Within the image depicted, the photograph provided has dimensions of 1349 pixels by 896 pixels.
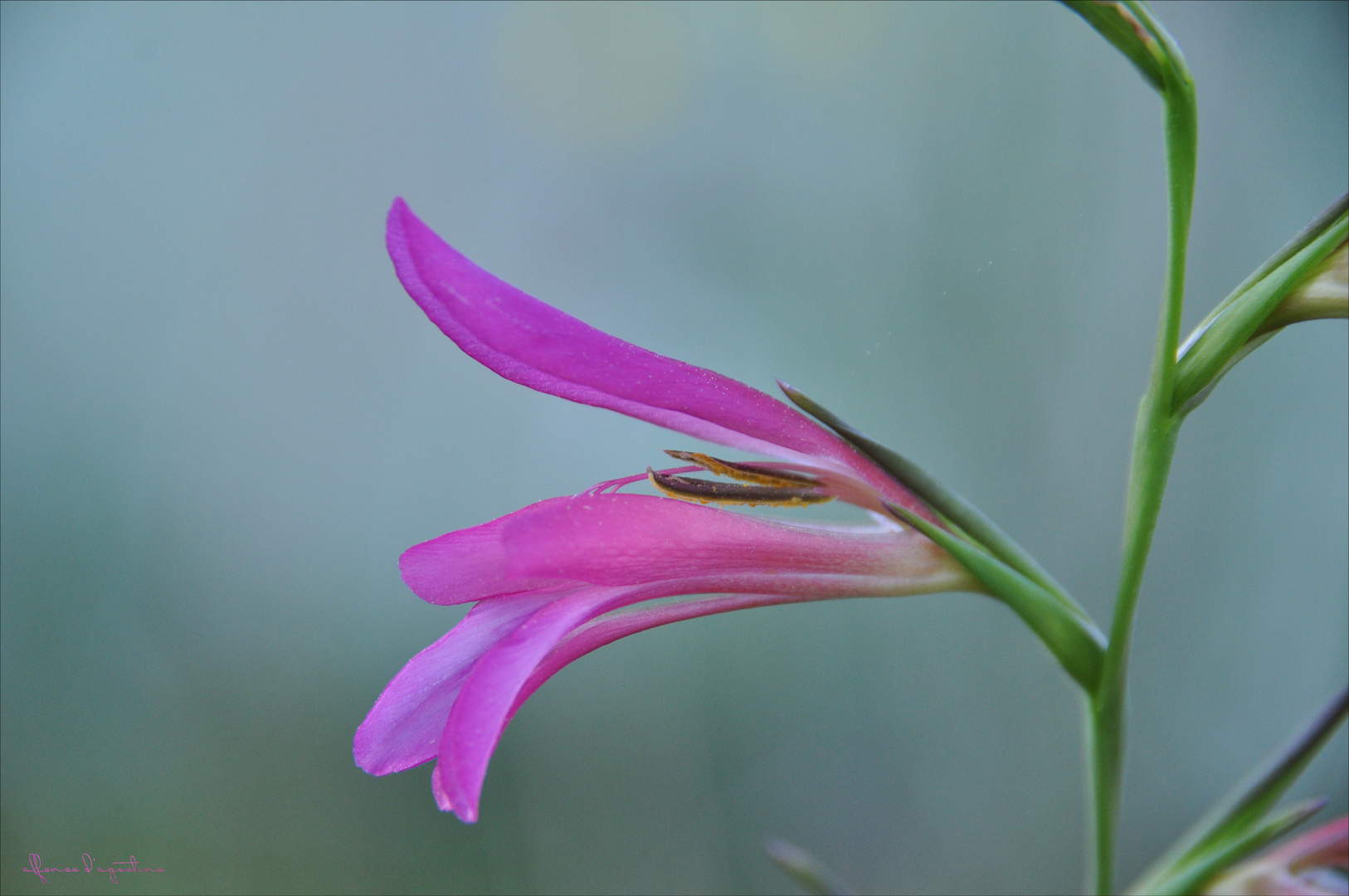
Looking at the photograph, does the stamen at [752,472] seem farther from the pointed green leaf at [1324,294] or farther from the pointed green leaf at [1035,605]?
the pointed green leaf at [1324,294]

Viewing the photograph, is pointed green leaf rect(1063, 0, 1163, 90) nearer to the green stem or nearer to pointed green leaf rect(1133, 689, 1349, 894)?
the green stem

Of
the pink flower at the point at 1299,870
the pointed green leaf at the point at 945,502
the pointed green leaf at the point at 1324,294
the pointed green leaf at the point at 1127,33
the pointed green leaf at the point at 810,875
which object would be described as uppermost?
the pointed green leaf at the point at 1127,33

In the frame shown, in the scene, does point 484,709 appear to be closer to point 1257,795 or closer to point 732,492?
point 732,492

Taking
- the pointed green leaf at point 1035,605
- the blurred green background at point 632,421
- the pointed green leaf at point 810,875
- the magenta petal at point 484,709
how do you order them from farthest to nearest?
the blurred green background at point 632,421 < the pointed green leaf at point 810,875 < the pointed green leaf at point 1035,605 < the magenta petal at point 484,709

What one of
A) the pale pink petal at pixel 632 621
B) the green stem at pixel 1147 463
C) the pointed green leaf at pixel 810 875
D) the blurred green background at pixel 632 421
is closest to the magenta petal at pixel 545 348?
the pale pink petal at pixel 632 621

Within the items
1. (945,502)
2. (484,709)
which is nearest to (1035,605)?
(945,502)

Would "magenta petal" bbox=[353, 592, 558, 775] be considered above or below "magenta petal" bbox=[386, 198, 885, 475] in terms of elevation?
below

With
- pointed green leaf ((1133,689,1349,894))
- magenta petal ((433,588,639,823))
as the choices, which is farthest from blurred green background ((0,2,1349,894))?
magenta petal ((433,588,639,823))
